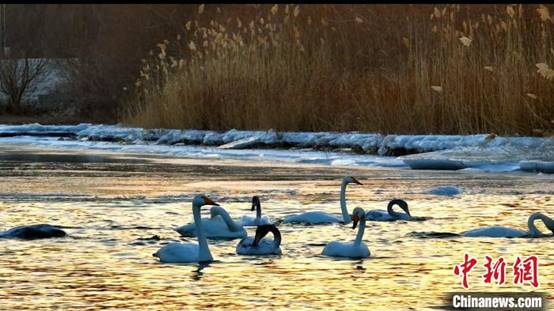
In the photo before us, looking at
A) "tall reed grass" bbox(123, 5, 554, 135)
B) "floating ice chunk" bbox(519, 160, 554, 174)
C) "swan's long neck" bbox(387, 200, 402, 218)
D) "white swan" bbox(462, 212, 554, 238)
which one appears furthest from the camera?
"tall reed grass" bbox(123, 5, 554, 135)

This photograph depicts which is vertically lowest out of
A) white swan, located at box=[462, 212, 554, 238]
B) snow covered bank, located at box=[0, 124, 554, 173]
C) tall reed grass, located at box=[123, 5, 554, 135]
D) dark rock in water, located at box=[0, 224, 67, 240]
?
white swan, located at box=[462, 212, 554, 238]

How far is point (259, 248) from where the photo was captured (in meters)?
6.14

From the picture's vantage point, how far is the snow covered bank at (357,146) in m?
12.3

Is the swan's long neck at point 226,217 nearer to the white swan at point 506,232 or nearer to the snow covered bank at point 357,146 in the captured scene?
the white swan at point 506,232

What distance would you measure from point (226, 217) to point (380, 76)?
1023 cm

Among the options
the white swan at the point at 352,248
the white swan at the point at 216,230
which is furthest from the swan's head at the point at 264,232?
the white swan at the point at 216,230

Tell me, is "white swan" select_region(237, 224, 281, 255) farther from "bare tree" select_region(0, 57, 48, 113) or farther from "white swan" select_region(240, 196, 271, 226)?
"bare tree" select_region(0, 57, 48, 113)

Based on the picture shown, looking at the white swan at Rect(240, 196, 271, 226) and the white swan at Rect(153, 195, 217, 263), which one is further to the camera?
the white swan at Rect(240, 196, 271, 226)

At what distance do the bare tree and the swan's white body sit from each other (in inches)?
1156

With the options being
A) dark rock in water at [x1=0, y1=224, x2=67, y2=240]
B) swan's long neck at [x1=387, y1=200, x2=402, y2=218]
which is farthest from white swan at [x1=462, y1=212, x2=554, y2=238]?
dark rock in water at [x1=0, y1=224, x2=67, y2=240]

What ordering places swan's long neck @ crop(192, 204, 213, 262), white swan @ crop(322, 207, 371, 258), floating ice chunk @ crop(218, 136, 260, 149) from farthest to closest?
1. floating ice chunk @ crop(218, 136, 260, 149)
2. white swan @ crop(322, 207, 371, 258)
3. swan's long neck @ crop(192, 204, 213, 262)

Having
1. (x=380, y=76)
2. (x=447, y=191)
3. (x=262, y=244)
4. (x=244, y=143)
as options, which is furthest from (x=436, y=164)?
(x=262, y=244)

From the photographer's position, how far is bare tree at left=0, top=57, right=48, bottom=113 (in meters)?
34.8

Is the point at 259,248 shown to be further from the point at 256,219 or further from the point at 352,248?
the point at 256,219
